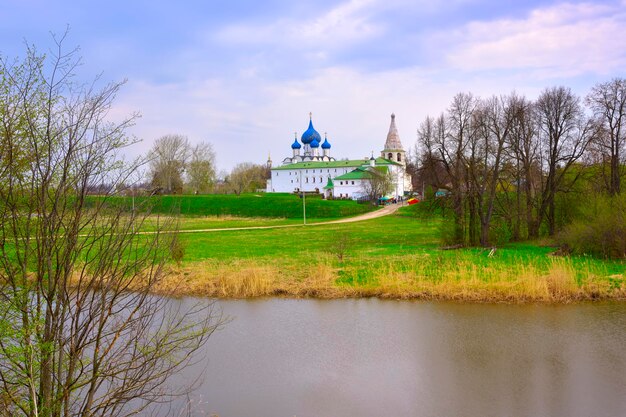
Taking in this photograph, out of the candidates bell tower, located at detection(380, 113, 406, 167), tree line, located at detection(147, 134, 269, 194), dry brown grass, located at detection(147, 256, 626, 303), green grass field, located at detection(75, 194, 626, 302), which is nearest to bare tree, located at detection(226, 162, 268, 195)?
tree line, located at detection(147, 134, 269, 194)

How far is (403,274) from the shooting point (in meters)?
18.0

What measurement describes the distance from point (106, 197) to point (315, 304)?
1123 cm

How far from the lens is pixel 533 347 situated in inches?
458

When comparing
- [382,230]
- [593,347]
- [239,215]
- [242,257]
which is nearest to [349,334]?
[593,347]

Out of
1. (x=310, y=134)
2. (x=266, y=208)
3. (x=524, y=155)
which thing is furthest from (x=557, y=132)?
(x=310, y=134)

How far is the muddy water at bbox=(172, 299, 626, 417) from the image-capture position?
8930mm

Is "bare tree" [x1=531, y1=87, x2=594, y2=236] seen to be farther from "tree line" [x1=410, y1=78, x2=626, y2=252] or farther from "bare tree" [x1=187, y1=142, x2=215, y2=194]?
"bare tree" [x1=187, y1=142, x2=215, y2=194]

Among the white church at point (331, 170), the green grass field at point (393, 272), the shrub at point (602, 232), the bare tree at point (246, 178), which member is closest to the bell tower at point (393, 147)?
the white church at point (331, 170)

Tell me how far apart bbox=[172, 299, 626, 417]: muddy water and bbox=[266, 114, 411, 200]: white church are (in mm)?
57292

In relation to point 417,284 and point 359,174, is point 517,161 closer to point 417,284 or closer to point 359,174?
point 417,284

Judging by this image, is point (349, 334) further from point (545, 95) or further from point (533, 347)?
point (545, 95)

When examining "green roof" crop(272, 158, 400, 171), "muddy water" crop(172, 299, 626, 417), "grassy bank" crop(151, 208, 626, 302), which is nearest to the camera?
"muddy water" crop(172, 299, 626, 417)

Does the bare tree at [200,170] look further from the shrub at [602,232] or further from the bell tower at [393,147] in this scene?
the shrub at [602,232]

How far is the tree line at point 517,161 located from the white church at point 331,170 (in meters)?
44.6
